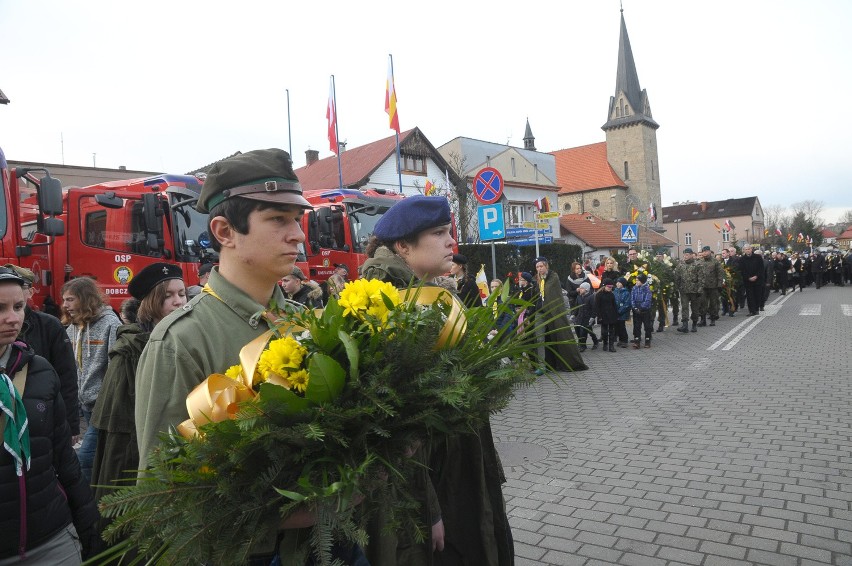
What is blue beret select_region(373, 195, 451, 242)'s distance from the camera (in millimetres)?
2746

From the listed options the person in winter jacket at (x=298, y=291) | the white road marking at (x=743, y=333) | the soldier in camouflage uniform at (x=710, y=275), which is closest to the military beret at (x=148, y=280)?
the person in winter jacket at (x=298, y=291)

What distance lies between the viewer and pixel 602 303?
13.3m

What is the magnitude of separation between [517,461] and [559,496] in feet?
3.39

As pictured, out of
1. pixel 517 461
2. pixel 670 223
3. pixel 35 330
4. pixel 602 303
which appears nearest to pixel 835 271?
pixel 602 303

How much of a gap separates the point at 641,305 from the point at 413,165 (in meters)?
28.2

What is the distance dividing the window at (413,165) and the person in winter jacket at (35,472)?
37174 mm

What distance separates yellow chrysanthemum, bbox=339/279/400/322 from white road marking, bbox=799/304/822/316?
71.0ft

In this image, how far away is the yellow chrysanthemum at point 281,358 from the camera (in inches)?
57.9

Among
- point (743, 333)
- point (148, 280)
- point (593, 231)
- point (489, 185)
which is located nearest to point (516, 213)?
point (593, 231)

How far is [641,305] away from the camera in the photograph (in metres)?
13.6

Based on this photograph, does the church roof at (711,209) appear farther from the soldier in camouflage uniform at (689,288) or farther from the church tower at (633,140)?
the soldier in camouflage uniform at (689,288)

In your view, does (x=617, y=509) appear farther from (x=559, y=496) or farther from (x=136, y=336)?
(x=136, y=336)

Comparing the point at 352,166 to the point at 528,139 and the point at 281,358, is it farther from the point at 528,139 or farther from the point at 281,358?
the point at 528,139

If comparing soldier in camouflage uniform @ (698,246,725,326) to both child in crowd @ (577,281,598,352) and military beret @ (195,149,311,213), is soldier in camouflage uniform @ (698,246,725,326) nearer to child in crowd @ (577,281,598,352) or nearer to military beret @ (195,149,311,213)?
child in crowd @ (577,281,598,352)
